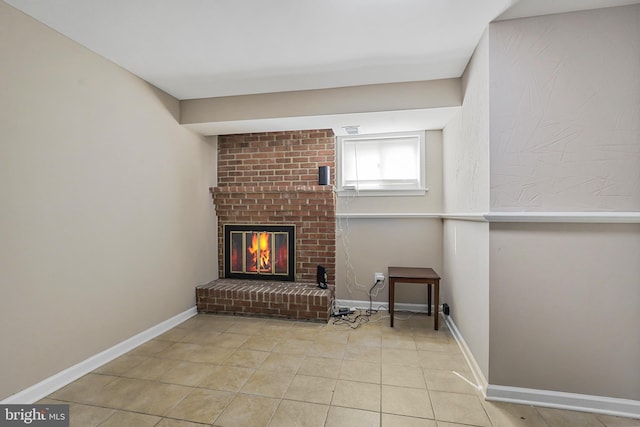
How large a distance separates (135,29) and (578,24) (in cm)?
265

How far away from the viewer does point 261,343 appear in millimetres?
2410

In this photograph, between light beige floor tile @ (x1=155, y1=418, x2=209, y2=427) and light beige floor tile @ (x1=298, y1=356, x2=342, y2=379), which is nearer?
light beige floor tile @ (x1=155, y1=418, x2=209, y2=427)

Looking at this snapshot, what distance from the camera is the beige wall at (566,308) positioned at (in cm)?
154

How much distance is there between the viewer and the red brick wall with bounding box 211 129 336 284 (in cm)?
334

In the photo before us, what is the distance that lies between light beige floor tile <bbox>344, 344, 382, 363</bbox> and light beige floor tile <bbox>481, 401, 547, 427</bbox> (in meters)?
0.75

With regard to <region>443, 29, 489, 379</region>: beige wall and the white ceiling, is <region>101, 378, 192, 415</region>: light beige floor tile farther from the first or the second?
the white ceiling

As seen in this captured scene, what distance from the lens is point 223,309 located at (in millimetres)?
3084

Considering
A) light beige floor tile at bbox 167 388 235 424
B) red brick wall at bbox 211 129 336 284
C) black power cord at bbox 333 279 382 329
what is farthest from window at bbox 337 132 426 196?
light beige floor tile at bbox 167 388 235 424

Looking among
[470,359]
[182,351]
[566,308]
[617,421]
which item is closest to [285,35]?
[566,308]

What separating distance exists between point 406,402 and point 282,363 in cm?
89

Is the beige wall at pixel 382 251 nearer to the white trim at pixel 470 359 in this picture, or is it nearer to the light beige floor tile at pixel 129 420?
the white trim at pixel 470 359

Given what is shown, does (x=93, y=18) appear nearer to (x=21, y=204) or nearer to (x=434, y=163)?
(x=21, y=204)

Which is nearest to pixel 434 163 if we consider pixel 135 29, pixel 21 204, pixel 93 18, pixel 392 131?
pixel 392 131

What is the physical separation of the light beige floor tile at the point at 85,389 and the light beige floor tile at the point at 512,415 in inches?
89.9
